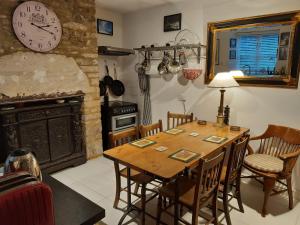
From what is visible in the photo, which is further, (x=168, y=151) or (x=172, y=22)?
(x=172, y=22)

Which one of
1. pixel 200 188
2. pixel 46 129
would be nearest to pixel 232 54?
pixel 200 188

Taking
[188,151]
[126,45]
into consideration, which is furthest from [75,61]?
[188,151]

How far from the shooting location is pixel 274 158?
2.48 meters

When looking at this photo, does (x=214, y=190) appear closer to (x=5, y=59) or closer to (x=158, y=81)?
(x=158, y=81)

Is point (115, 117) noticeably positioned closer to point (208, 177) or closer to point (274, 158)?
point (208, 177)

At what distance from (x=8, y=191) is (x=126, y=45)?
3.85 meters

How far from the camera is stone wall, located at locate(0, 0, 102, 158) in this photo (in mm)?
2496

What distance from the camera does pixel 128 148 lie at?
6.63 ft

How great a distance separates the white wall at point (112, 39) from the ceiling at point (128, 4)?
5.7 inches

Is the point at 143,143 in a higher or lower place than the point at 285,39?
lower

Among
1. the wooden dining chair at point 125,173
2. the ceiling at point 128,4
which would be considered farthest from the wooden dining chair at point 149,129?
the ceiling at point 128,4

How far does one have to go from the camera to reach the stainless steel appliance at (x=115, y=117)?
3646 mm

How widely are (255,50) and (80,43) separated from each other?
96.1 inches

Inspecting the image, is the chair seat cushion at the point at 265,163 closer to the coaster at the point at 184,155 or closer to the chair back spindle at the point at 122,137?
the coaster at the point at 184,155
